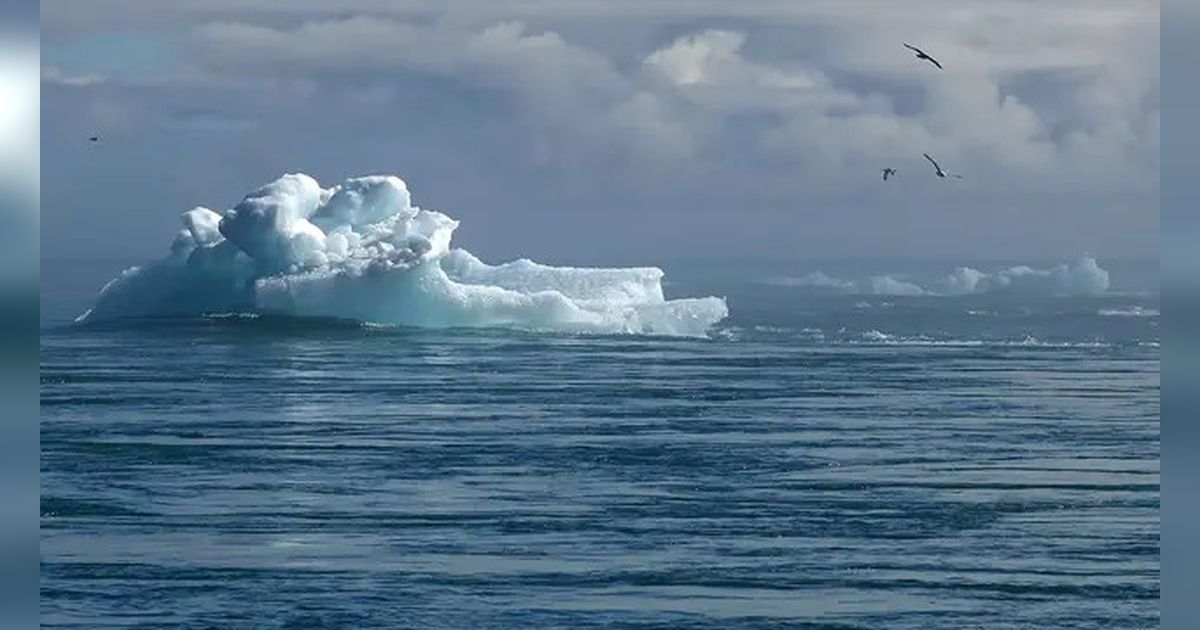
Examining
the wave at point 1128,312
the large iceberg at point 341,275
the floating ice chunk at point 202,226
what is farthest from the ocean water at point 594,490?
the wave at point 1128,312

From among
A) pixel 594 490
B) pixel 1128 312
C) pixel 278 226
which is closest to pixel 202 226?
pixel 278 226

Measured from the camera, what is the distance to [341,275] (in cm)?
2962

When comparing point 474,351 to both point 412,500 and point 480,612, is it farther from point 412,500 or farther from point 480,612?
point 480,612

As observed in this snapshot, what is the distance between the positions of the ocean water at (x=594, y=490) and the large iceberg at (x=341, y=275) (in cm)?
85

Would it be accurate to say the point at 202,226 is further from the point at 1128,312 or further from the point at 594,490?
the point at 1128,312

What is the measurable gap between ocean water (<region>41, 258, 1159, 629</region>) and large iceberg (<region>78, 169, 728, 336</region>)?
0.85 meters

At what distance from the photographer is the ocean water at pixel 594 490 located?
34.9 ft

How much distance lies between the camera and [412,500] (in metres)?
15.0

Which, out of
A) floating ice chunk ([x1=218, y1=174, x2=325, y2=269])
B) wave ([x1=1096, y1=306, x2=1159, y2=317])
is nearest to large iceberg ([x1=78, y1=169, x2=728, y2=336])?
floating ice chunk ([x1=218, y1=174, x2=325, y2=269])

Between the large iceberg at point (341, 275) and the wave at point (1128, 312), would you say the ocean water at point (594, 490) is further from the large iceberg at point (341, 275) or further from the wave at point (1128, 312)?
the wave at point (1128, 312)

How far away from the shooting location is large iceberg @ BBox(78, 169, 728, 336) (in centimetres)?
2912

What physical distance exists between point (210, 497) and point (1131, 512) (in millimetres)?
7490

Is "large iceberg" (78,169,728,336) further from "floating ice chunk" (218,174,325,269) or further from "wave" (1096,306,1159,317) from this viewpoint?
"wave" (1096,306,1159,317)
